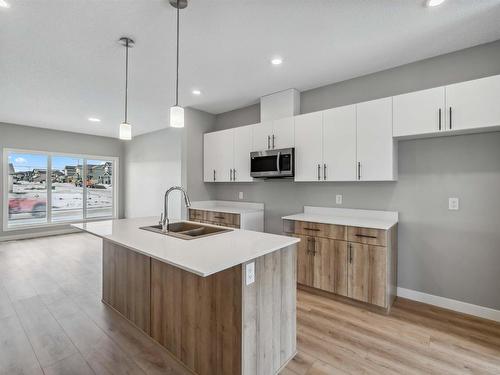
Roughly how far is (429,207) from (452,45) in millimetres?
1658

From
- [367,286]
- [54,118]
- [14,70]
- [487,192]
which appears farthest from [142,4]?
[54,118]

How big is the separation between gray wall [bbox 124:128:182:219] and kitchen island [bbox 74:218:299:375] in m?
3.81

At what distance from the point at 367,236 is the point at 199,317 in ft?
6.08

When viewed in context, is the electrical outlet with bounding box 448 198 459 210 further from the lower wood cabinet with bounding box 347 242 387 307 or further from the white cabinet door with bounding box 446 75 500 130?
the lower wood cabinet with bounding box 347 242 387 307

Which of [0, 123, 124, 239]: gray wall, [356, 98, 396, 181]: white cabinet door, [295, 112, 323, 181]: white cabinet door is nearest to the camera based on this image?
[356, 98, 396, 181]: white cabinet door

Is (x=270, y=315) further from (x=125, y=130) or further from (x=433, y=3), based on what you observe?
(x=433, y=3)

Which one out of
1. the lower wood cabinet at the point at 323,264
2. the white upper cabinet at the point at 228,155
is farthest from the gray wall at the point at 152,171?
the lower wood cabinet at the point at 323,264

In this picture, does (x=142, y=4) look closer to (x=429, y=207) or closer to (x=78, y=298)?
(x=78, y=298)

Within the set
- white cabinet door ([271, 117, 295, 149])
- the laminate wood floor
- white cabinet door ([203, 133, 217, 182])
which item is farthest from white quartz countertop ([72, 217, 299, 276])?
white cabinet door ([203, 133, 217, 182])

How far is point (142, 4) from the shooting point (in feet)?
6.38

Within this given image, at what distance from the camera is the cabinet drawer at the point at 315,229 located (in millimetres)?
2836

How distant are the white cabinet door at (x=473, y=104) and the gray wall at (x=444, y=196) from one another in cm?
36

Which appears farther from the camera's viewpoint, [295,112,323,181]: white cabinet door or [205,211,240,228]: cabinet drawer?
[205,211,240,228]: cabinet drawer

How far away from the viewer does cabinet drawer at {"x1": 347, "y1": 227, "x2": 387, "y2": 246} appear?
8.39ft
